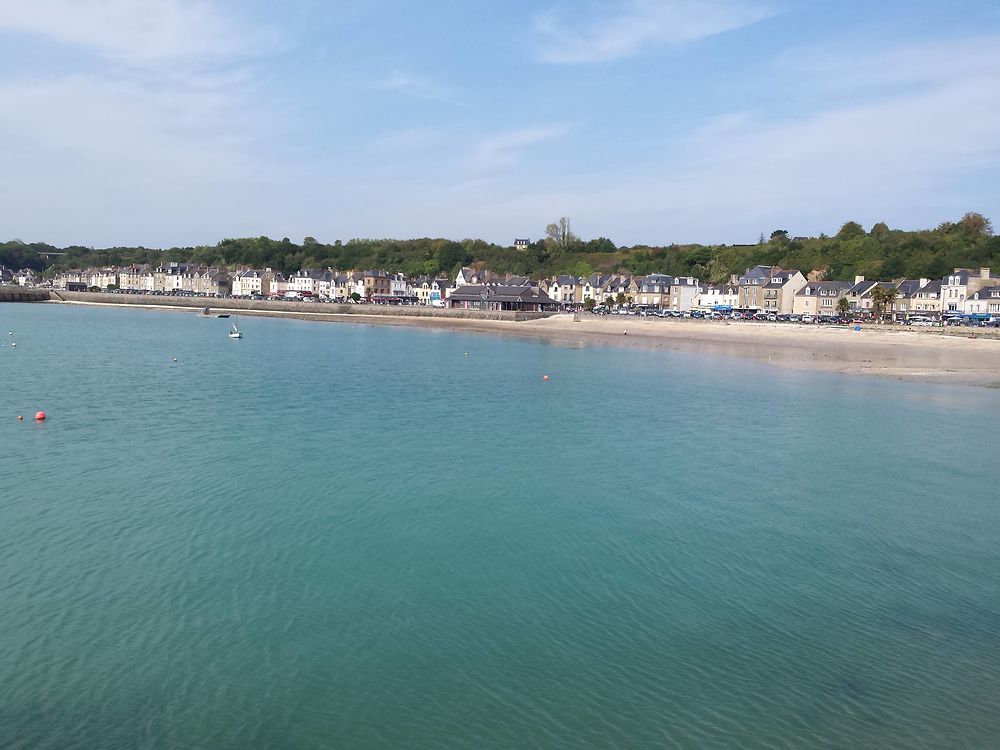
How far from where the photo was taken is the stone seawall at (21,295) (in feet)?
370

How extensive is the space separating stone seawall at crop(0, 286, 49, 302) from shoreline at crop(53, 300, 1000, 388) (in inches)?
2122

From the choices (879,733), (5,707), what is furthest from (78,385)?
(879,733)

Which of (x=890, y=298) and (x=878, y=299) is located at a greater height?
(x=890, y=298)

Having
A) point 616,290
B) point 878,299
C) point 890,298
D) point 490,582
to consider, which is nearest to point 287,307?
point 616,290

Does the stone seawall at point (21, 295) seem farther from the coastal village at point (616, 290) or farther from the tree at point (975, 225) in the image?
the tree at point (975, 225)

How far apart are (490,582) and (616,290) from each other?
98.1m

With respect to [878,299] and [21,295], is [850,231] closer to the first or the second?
[878,299]

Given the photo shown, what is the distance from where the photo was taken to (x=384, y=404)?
27.4 meters

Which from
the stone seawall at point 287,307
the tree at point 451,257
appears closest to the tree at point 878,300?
the stone seawall at point 287,307

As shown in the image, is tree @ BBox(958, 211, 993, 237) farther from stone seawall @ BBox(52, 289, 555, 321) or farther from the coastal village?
stone seawall @ BBox(52, 289, 555, 321)

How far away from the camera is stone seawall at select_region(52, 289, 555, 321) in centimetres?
9188

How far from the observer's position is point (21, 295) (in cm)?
11431

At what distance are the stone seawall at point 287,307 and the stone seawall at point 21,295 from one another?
0.86 meters

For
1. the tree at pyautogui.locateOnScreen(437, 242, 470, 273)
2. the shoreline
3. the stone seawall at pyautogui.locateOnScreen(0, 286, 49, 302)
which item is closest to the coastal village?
the tree at pyautogui.locateOnScreen(437, 242, 470, 273)
